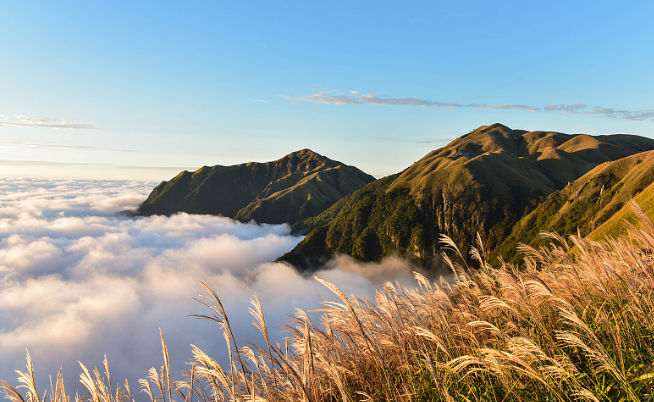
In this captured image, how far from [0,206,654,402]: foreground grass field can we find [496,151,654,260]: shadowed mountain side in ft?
387

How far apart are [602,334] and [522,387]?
1979 millimetres

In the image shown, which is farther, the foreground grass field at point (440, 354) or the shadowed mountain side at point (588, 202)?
the shadowed mountain side at point (588, 202)

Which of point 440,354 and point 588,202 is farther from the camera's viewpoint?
point 588,202

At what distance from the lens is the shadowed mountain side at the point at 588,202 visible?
11531 cm

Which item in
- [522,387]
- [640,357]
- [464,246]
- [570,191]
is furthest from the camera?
[464,246]

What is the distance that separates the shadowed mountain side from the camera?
378 ft

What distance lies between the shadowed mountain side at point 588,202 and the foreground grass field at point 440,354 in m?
118

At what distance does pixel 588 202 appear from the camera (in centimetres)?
13388

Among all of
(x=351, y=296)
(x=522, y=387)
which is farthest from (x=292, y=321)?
(x=522, y=387)

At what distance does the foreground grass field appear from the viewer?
10.7ft

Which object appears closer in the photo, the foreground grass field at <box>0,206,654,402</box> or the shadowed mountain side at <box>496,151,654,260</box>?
the foreground grass field at <box>0,206,654,402</box>

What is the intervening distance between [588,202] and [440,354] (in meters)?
165

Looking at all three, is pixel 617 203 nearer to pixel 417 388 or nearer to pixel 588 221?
pixel 588 221

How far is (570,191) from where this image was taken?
507ft
